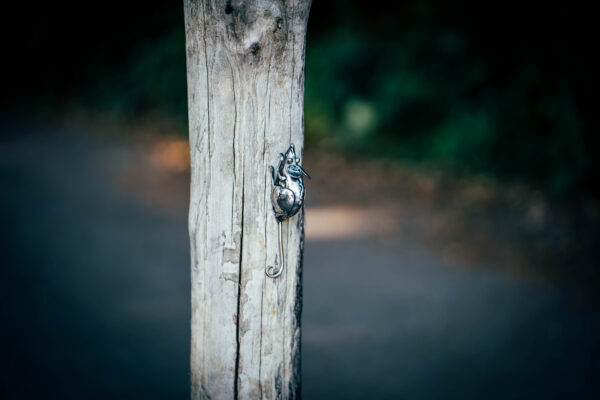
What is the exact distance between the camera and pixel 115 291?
5465mm

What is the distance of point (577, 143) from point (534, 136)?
73 cm

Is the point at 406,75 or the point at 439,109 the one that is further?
the point at 406,75

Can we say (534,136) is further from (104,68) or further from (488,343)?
(104,68)

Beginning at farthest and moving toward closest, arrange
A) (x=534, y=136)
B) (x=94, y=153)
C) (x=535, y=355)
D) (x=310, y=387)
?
(x=94, y=153), (x=534, y=136), (x=535, y=355), (x=310, y=387)

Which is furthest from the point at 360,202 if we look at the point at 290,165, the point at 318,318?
the point at 290,165

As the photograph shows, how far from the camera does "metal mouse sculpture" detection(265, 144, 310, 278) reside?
2.06 m

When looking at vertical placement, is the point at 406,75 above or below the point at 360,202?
above

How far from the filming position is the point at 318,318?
5215 millimetres

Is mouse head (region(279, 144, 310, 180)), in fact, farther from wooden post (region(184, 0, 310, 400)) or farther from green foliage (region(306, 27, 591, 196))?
green foliage (region(306, 27, 591, 196))

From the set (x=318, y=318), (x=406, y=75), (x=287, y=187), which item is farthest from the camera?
(x=406, y=75)

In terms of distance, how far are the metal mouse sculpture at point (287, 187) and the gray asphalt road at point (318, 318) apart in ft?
7.93

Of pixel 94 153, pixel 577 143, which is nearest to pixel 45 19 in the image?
pixel 94 153

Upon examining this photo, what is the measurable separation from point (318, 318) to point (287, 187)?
11.0 ft

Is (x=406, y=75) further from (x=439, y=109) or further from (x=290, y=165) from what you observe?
(x=290, y=165)
